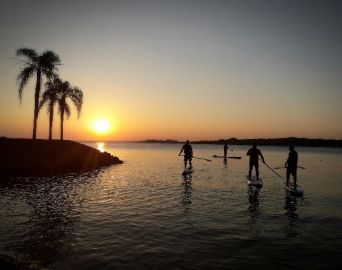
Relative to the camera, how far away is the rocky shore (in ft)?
103

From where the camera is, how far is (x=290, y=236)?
11141 millimetres

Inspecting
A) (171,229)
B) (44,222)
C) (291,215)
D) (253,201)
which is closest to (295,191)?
(253,201)

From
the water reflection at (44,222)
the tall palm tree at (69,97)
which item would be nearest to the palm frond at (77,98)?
the tall palm tree at (69,97)

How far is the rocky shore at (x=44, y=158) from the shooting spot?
103ft

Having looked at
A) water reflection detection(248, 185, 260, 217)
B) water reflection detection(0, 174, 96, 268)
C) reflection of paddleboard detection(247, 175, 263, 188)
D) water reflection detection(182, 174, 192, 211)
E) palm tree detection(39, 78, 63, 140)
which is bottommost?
water reflection detection(0, 174, 96, 268)

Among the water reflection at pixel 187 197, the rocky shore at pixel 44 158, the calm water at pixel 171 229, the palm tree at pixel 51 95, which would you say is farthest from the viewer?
the palm tree at pixel 51 95

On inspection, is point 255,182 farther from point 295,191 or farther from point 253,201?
point 253,201

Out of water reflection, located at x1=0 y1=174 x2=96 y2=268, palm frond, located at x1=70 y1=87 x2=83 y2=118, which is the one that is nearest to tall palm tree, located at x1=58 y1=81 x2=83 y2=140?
palm frond, located at x1=70 y1=87 x2=83 y2=118

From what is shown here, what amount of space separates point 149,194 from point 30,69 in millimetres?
27751

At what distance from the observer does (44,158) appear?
36438 millimetres

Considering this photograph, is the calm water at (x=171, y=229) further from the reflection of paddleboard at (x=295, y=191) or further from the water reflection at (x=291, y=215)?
the reflection of paddleboard at (x=295, y=191)

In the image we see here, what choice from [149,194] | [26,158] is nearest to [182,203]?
[149,194]

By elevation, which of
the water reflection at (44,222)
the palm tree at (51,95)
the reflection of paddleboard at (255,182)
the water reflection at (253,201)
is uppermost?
the palm tree at (51,95)

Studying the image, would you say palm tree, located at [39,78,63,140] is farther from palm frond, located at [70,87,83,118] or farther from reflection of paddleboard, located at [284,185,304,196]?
reflection of paddleboard, located at [284,185,304,196]
